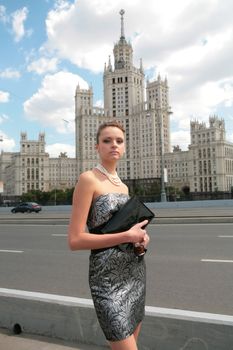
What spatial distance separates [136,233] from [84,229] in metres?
0.31

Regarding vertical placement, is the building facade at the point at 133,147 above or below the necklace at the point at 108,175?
above

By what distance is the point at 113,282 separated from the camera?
223 centimetres

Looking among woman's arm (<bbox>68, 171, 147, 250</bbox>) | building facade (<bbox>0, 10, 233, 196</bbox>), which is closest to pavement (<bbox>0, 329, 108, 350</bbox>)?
woman's arm (<bbox>68, 171, 147, 250</bbox>)

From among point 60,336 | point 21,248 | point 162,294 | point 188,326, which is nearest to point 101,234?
point 188,326

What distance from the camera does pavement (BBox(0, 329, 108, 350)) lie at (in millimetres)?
3737

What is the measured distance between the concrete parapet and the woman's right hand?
5.14 feet

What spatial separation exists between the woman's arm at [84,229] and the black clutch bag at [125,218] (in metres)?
0.04

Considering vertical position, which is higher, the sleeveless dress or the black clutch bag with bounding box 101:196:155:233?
the black clutch bag with bounding box 101:196:155:233

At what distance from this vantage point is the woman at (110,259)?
2174mm

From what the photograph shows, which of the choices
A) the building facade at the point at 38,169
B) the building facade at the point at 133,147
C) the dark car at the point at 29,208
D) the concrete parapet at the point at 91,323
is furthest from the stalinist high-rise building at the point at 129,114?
the concrete parapet at the point at 91,323

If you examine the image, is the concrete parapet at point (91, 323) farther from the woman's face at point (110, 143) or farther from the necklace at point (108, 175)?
the woman's face at point (110, 143)

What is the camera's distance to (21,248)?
11133 mm

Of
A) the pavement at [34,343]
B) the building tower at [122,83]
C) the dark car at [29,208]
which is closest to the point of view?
the pavement at [34,343]

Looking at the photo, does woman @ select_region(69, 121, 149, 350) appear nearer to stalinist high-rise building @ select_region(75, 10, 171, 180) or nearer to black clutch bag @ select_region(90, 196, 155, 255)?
black clutch bag @ select_region(90, 196, 155, 255)
